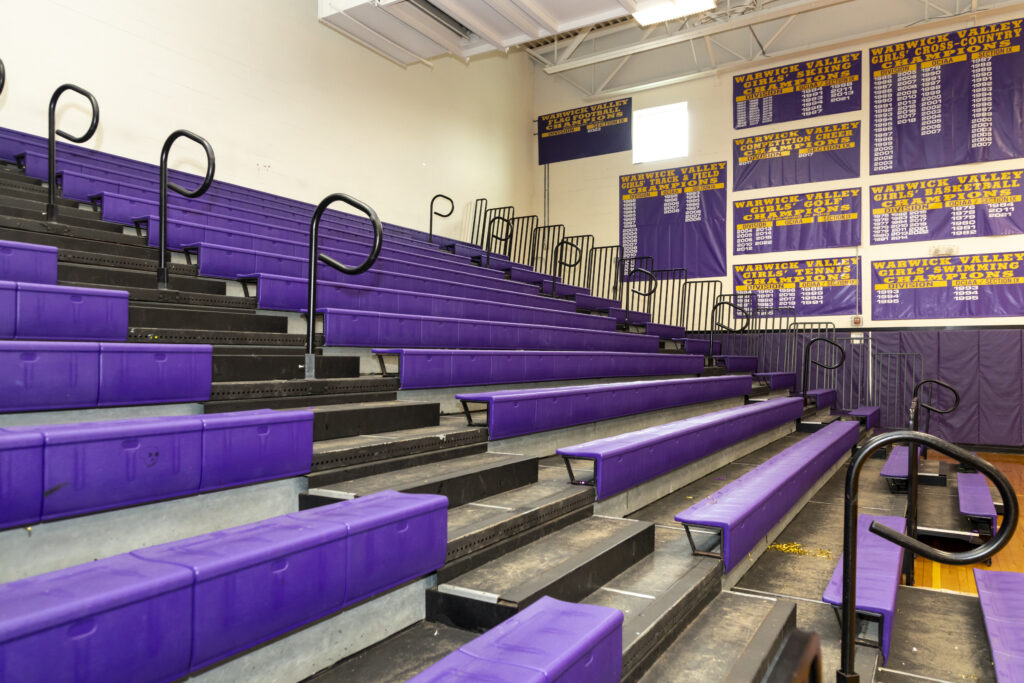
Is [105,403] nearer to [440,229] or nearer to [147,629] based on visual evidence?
[147,629]

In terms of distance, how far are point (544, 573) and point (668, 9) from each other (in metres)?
5.67

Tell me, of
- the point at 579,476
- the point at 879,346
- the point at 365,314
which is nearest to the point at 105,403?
the point at 365,314

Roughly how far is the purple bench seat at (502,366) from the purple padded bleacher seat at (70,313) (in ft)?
3.50

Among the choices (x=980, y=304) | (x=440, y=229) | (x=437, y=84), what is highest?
(x=437, y=84)

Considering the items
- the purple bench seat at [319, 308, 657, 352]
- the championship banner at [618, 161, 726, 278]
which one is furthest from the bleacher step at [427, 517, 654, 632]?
the championship banner at [618, 161, 726, 278]

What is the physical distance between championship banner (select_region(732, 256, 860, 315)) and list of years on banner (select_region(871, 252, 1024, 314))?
0.27 metres

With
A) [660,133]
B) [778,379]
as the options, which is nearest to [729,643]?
[778,379]

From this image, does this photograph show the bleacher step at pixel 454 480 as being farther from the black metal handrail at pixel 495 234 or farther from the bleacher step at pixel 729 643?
the black metal handrail at pixel 495 234

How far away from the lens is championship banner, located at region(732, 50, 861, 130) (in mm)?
7738

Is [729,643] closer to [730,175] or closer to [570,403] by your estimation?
[570,403]

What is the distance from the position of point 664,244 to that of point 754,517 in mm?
6891

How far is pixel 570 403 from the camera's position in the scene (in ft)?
10.1

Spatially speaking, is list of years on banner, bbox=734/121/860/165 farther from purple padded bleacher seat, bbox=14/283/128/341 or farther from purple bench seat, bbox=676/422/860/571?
purple padded bleacher seat, bbox=14/283/128/341

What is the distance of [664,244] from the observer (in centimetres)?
892
